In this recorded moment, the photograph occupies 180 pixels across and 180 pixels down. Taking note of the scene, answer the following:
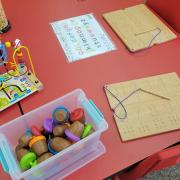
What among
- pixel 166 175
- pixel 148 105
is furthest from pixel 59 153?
pixel 166 175

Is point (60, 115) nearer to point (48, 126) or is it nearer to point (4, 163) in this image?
point (48, 126)

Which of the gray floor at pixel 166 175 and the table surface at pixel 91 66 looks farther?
the gray floor at pixel 166 175

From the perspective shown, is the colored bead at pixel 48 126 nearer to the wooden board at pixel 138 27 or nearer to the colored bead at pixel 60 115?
Answer: the colored bead at pixel 60 115

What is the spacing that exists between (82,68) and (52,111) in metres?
0.25

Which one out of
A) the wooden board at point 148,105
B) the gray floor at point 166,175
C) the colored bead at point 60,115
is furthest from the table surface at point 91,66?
the gray floor at point 166,175

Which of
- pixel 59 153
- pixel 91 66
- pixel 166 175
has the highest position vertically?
pixel 91 66

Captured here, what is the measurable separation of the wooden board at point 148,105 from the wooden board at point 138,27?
0.63 ft

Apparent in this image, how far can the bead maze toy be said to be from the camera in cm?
76

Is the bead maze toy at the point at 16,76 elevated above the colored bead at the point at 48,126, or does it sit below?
above

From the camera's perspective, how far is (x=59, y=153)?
565 mm

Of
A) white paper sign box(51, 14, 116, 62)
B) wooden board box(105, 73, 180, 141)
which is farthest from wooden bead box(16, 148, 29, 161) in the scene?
white paper sign box(51, 14, 116, 62)

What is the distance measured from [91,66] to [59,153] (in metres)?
0.42

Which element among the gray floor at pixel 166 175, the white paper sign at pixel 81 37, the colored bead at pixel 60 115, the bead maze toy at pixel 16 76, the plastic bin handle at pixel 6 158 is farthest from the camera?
the gray floor at pixel 166 175

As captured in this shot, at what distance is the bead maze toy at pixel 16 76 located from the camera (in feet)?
2.50
